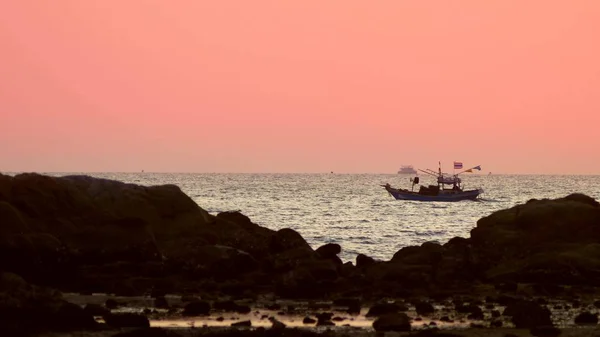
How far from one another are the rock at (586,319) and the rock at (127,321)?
50.3 feet

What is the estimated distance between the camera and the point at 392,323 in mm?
30375

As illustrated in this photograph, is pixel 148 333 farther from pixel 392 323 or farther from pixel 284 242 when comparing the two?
pixel 284 242

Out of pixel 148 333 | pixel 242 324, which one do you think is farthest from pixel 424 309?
pixel 148 333

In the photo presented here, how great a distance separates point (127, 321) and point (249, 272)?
15967 millimetres

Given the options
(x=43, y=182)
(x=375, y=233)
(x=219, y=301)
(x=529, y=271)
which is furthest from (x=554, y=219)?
(x=375, y=233)

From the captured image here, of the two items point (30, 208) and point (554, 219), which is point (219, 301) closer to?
point (30, 208)

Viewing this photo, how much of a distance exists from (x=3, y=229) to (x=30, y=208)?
4.66m

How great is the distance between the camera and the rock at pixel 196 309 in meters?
33.3

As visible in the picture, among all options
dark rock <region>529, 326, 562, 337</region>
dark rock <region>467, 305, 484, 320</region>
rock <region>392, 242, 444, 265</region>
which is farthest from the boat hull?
dark rock <region>529, 326, 562, 337</region>

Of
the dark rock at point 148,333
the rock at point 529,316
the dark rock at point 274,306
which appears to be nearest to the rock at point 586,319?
the rock at point 529,316

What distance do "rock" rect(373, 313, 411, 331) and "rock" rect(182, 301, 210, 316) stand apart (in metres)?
6.76

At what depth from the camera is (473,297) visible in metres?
40.1

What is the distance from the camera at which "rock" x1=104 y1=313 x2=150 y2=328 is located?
29375 mm

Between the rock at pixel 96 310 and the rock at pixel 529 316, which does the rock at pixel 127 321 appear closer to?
the rock at pixel 96 310
